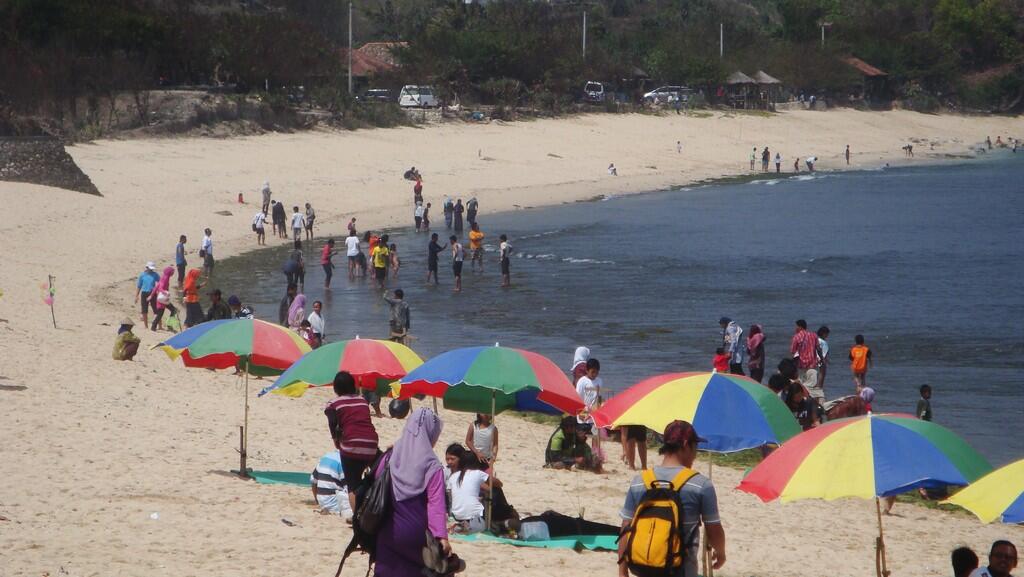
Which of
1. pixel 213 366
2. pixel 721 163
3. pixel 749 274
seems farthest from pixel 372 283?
pixel 721 163

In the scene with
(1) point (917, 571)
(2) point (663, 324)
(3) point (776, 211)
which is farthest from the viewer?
(3) point (776, 211)

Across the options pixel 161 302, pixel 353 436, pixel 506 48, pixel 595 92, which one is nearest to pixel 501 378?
pixel 353 436

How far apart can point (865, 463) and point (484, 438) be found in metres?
4.30

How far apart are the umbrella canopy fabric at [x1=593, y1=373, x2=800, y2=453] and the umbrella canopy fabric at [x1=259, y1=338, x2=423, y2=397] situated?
8.13ft

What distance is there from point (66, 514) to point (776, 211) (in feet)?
148

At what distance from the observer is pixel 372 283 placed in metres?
29.8

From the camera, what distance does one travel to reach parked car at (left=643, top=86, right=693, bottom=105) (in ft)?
263

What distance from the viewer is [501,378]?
33.6ft

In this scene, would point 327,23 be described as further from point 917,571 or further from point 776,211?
point 917,571

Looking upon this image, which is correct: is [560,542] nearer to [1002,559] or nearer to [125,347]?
[1002,559]

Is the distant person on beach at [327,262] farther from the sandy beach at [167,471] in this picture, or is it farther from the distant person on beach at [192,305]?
the distant person on beach at [192,305]

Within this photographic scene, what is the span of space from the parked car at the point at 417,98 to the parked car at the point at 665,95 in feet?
52.4

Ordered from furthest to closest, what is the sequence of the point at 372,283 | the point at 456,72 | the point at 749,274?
the point at 456,72 < the point at 749,274 < the point at 372,283

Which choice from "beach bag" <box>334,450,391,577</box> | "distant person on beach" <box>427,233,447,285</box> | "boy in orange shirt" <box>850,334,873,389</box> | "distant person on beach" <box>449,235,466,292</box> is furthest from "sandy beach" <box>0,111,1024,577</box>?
"boy in orange shirt" <box>850,334,873,389</box>
